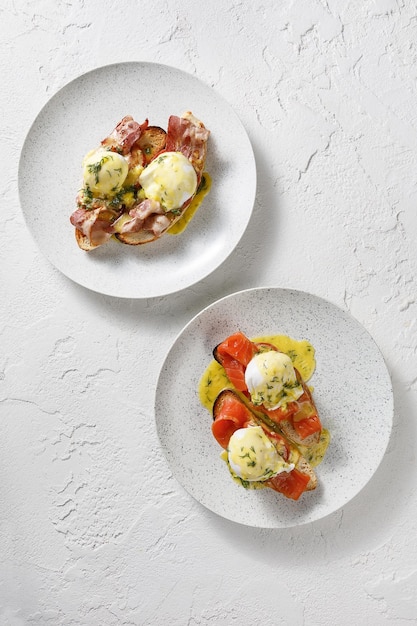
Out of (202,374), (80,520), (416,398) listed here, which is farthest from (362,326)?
(80,520)

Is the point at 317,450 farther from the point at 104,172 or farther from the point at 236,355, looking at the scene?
the point at 104,172

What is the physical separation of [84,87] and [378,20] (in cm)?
126

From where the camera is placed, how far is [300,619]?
286 cm

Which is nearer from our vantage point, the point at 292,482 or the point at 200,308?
the point at 292,482

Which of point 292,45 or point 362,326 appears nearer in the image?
point 362,326

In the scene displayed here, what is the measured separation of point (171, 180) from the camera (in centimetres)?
266

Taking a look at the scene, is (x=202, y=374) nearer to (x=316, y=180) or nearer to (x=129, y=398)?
(x=129, y=398)

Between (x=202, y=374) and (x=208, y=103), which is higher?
(x=208, y=103)

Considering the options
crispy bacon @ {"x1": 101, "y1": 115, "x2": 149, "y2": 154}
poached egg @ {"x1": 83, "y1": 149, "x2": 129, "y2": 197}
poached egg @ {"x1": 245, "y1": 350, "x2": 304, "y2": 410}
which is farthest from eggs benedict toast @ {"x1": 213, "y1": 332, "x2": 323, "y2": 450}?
crispy bacon @ {"x1": 101, "y1": 115, "x2": 149, "y2": 154}

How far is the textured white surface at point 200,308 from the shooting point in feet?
9.38

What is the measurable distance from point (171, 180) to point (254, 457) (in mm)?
1083

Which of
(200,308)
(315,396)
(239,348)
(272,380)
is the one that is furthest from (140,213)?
(315,396)

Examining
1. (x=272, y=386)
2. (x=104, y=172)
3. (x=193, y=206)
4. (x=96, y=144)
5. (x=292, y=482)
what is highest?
(x=96, y=144)

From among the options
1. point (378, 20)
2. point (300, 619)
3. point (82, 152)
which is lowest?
point (300, 619)
